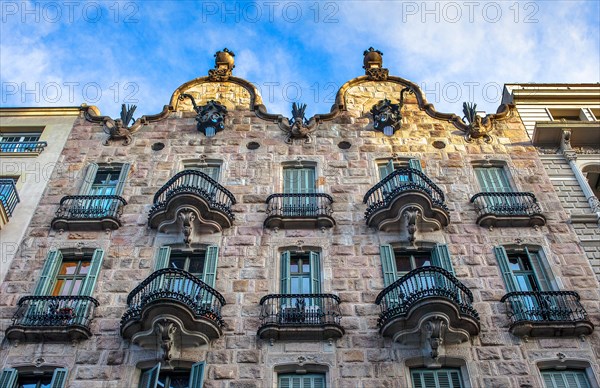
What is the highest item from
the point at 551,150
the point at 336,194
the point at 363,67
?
the point at 363,67

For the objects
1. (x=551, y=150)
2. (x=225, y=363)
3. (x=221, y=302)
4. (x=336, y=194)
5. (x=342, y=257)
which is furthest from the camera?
(x=551, y=150)

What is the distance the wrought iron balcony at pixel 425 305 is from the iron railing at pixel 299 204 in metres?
4.01

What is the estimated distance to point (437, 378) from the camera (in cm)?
1630

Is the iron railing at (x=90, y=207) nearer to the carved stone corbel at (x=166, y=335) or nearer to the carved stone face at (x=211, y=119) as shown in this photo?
the carved stone face at (x=211, y=119)

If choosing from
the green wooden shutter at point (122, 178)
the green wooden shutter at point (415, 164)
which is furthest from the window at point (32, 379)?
the green wooden shutter at point (415, 164)

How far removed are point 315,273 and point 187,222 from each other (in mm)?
4000

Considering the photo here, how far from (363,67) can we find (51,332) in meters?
16.9

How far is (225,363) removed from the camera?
1655 centimetres

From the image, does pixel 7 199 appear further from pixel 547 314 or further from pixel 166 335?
pixel 547 314

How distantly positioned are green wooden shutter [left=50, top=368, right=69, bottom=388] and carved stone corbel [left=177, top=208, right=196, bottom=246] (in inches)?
198

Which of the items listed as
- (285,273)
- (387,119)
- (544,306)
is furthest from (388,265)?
(387,119)

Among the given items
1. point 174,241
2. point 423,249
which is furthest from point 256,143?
point 423,249

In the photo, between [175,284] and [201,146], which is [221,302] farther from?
[201,146]

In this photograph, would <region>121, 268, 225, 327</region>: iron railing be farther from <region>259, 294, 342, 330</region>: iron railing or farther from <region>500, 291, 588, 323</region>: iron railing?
<region>500, 291, 588, 323</region>: iron railing
